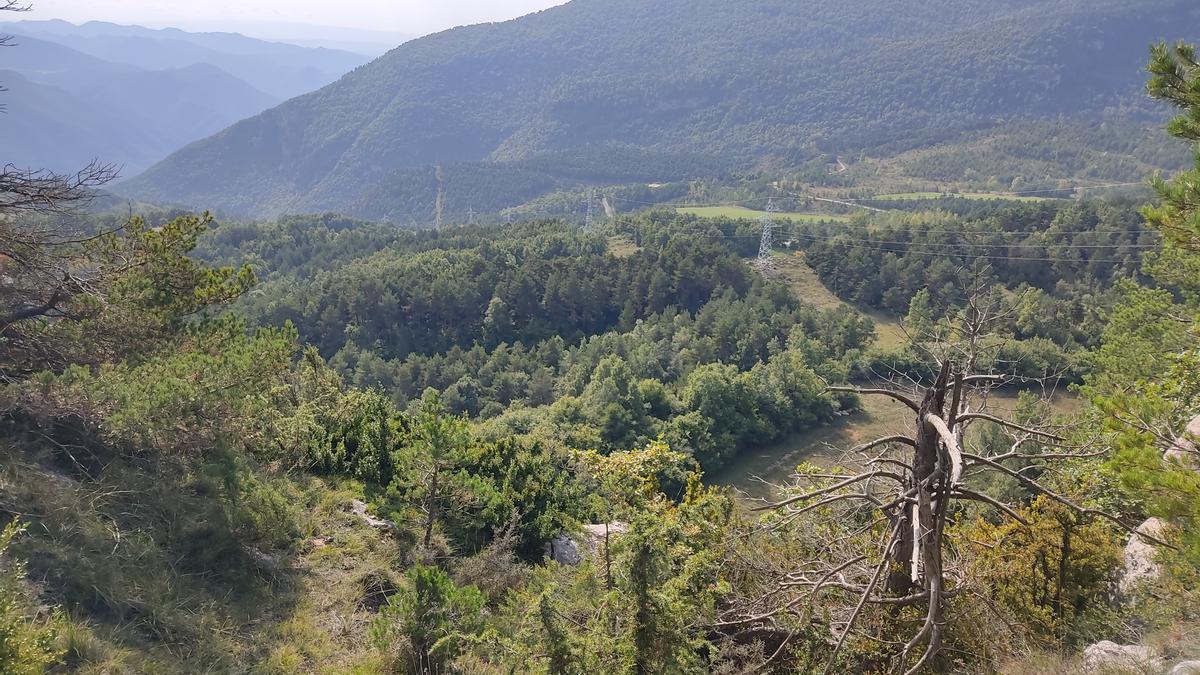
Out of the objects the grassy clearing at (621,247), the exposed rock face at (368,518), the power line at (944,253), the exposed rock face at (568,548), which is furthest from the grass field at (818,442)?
the grassy clearing at (621,247)

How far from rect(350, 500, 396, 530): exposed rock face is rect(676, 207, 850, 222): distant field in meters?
93.4

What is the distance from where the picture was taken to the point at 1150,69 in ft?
24.0

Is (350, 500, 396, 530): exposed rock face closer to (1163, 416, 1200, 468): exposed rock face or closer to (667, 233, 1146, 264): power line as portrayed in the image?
(1163, 416, 1200, 468): exposed rock face

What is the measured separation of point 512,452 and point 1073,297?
54902 millimetres

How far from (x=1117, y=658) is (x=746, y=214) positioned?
11267cm

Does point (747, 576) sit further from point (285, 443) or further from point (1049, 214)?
point (1049, 214)

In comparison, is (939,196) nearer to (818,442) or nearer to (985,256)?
(985,256)

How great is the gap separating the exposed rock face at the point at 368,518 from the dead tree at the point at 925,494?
23.6 feet

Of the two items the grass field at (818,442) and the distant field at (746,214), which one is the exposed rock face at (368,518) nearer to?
the grass field at (818,442)

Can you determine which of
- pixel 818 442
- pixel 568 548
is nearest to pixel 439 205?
pixel 818 442

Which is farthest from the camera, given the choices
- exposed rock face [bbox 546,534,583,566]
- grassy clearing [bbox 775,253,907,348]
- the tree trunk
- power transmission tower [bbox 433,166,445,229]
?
power transmission tower [bbox 433,166,445,229]

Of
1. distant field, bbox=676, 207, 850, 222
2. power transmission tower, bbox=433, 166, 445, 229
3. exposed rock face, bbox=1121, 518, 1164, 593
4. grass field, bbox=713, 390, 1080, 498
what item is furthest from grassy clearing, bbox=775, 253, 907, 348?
power transmission tower, bbox=433, 166, 445, 229

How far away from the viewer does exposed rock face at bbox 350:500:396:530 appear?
453 inches

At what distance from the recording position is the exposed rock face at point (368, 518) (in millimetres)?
11508
